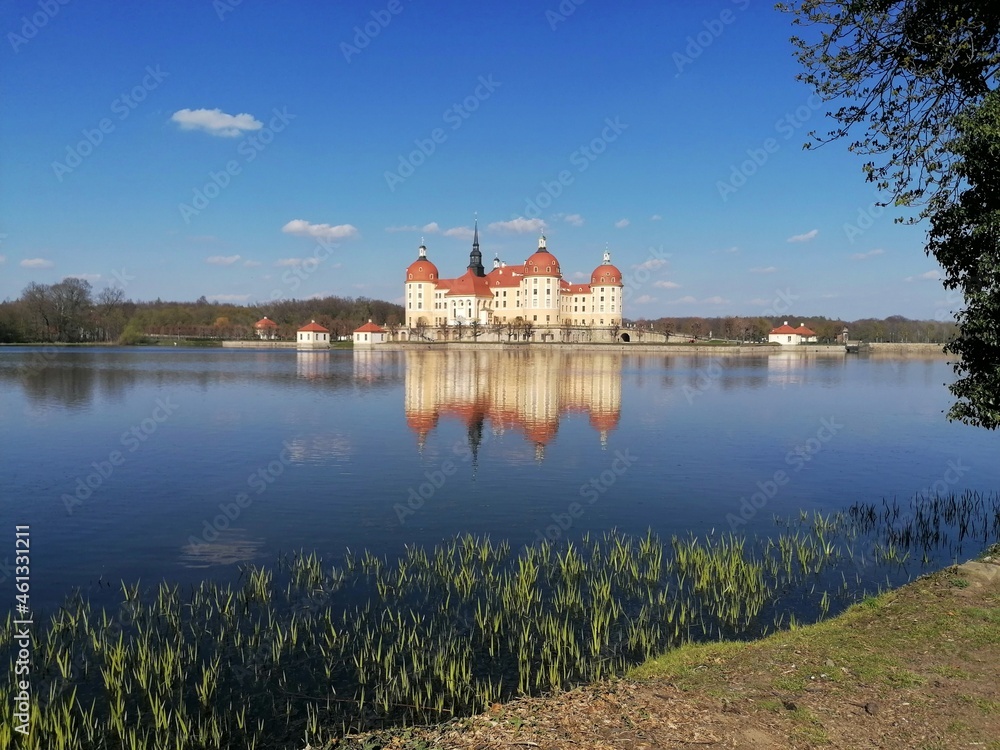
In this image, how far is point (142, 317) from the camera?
130m

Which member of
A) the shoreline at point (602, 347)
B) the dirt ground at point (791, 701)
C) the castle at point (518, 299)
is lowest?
the dirt ground at point (791, 701)

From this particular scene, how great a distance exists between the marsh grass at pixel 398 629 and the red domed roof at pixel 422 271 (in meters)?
121

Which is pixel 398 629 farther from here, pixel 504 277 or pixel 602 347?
pixel 504 277

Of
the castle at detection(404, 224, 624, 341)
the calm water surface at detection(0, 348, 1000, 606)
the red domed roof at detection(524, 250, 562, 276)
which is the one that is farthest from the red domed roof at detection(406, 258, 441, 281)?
the calm water surface at detection(0, 348, 1000, 606)

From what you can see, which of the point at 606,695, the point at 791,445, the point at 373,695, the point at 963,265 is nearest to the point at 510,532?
the point at 373,695

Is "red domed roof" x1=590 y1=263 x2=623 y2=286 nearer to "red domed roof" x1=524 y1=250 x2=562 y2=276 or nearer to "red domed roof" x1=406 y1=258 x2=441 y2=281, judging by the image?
"red domed roof" x1=524 y1=250 x2=562 y2=276

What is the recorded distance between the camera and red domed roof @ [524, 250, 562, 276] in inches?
4887

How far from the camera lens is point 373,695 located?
6812mm

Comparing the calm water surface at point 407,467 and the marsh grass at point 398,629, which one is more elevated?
the calm water surface at point 407,467

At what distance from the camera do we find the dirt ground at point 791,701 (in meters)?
5.07

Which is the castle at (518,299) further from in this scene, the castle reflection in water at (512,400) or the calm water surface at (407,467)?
the calm water surface at (407,467)

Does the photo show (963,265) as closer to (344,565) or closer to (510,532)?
(510,532)

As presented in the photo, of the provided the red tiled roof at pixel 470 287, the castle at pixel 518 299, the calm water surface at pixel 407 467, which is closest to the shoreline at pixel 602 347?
the castle at pixel 518 299

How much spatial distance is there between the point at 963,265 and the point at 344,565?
1026cm
